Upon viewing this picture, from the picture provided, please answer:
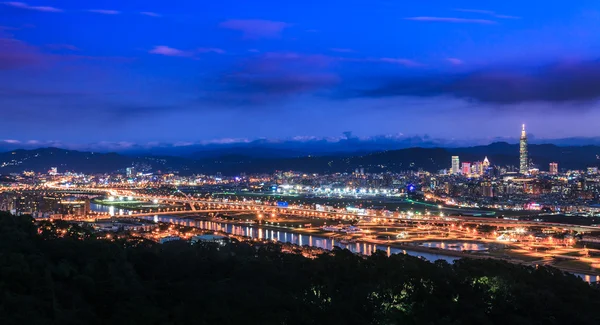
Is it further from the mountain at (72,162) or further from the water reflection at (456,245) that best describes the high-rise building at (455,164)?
the water reflection at (456,245)

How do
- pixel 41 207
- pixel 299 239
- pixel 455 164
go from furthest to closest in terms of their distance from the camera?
pixel 455 164
pixel 41 207
pixel 299 239

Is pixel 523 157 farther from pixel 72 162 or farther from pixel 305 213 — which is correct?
pixel 72 162

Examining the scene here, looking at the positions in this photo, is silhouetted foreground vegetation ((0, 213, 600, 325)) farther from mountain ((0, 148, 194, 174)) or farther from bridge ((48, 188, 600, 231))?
mountain ((0, 148, 194, 174))

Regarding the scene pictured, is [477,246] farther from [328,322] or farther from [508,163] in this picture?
[508,163]

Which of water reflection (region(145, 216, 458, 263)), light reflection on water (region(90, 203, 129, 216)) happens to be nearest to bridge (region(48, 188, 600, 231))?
light reflection on water (region(90, 203, 129, 216))

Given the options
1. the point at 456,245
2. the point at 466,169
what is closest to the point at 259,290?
the point at 456,245

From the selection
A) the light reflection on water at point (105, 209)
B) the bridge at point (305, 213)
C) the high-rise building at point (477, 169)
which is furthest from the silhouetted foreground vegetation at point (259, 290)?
the high-rise building at point (477, 169)
